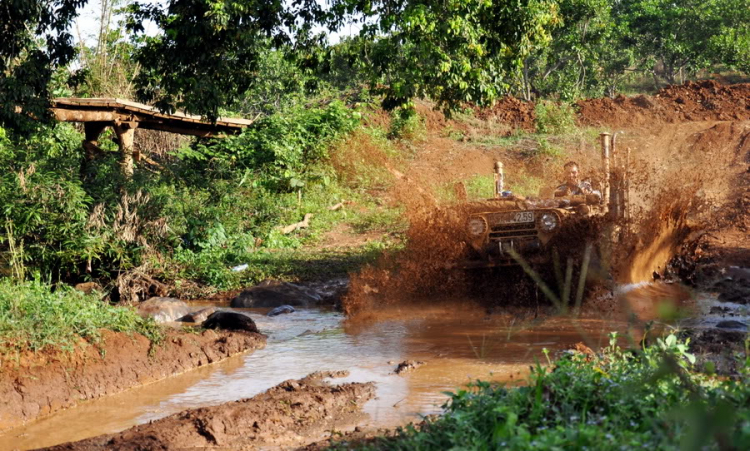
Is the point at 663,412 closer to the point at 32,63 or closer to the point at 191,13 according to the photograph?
the point at 191,13

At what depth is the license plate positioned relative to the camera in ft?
33.0

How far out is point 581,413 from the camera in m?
4.07

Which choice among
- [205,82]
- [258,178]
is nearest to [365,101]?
[258,178]

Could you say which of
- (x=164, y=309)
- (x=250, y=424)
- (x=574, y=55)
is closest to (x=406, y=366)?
(x=250, y=424)

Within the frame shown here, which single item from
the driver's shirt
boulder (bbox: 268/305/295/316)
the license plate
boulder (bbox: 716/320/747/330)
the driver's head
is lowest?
boulder (bbox: 268/305/295/316)

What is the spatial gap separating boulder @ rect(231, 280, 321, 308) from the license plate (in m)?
3.49

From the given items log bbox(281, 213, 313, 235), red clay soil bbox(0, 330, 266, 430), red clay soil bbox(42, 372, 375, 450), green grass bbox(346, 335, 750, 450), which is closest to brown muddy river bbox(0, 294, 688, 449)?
red clay soil bbox(0, 330, 266, 430)

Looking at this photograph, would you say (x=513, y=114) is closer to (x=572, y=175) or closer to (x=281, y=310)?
(x=572, y=175)

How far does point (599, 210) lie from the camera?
420 inches

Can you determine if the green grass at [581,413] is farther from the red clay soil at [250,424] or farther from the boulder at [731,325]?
the boulder at [731,325]

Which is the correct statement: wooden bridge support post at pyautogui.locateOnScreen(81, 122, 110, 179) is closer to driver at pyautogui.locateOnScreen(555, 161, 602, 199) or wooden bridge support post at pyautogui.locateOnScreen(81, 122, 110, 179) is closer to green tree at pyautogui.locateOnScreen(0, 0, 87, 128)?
green tree at pyautogui.locateOnScreen(0, 0, 87, 128)

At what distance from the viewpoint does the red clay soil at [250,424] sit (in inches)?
219

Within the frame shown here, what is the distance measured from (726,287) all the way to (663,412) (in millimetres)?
9294

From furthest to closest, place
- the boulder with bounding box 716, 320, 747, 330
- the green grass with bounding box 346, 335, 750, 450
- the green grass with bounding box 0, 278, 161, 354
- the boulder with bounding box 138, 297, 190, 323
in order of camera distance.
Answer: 1. the boulder with bounding box 138, 297, 190, 323
2. the boulder with bounding box 716, 320, 747, 330
3. the green grass with bounding box 0, 278, 161, 354
4. the green grass with bounding box 346, 335, 750, 450
